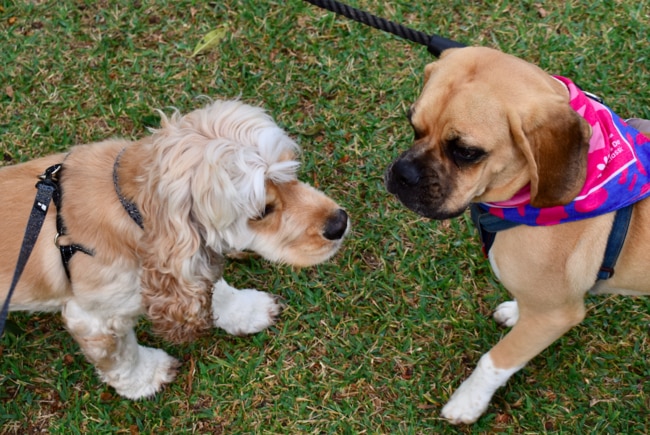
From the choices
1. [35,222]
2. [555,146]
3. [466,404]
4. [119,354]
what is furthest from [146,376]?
[555,146]

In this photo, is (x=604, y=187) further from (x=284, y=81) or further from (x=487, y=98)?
(x=284, y=81)

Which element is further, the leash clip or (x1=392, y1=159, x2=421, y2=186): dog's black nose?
the leash clip

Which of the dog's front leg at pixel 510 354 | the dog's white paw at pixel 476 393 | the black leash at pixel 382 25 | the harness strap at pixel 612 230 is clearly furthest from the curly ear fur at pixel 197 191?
the dog's white paw at pixel 476 393

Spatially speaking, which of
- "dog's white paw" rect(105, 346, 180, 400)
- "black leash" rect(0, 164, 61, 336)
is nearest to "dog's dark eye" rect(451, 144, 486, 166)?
"black leash" rect(0, 164, 61, 336)

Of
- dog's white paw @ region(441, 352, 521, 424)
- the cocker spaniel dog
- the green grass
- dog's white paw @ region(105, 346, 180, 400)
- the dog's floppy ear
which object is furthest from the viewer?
the green grass

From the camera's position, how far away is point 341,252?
436 centimetres

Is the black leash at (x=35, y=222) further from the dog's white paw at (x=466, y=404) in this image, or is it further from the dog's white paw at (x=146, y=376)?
the dog's white paw at (x=466, y=404)

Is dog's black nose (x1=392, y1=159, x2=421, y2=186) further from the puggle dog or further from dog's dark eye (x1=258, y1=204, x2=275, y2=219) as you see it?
dog's dark eye (x1=258, y1=204, x2=275, y2=219)

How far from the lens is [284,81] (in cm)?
499

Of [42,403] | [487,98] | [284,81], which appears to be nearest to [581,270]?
[487,98]

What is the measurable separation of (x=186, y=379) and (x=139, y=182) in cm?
173

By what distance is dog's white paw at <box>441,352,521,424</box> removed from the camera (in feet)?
11.1

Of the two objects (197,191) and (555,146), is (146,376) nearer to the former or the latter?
(197,191)

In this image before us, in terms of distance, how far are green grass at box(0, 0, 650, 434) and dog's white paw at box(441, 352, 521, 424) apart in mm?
135
